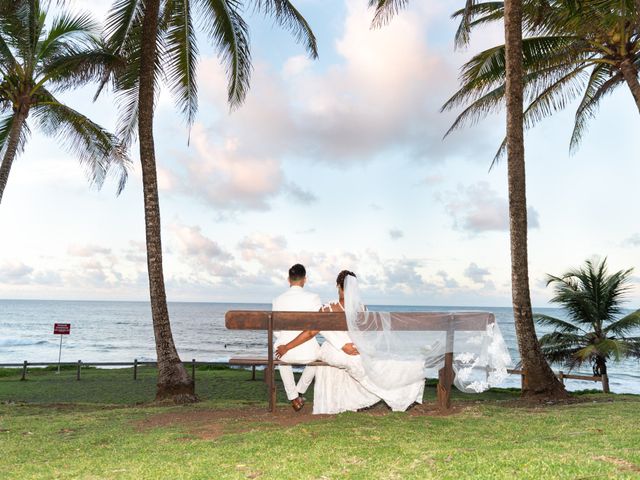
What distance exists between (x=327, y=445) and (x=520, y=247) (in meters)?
7.23

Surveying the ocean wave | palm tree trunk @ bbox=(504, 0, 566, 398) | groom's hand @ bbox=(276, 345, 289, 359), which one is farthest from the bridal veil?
the ocean wave

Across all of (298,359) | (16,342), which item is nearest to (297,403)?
(298,359)

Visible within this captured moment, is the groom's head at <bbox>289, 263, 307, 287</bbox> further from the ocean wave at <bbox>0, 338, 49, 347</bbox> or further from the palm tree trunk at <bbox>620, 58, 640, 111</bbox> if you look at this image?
the ocean wave at <bbox>0, 338, 49, 347</bbox>

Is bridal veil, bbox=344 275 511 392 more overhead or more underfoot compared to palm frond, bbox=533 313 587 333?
more underfoot

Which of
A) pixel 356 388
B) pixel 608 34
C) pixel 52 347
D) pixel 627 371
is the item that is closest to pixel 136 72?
pixel 356 388

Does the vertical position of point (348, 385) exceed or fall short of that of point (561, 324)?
it falls short

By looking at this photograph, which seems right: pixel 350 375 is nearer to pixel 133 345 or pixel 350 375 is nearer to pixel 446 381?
pixel 446 381

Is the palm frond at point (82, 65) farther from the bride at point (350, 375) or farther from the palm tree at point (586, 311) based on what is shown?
the palm tree at point (586, 311)

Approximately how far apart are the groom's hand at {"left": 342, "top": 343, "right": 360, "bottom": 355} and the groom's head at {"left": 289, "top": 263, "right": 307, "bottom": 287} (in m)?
0.91

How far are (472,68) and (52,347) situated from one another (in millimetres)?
56669

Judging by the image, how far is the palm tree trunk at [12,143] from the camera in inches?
620

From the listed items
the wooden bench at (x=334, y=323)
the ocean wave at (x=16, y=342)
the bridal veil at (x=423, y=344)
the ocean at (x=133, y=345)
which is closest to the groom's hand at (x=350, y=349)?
the bridal veil at (x=423, y=344)

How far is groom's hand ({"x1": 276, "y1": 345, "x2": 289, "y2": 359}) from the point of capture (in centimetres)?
679

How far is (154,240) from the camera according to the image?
12.1 metres
